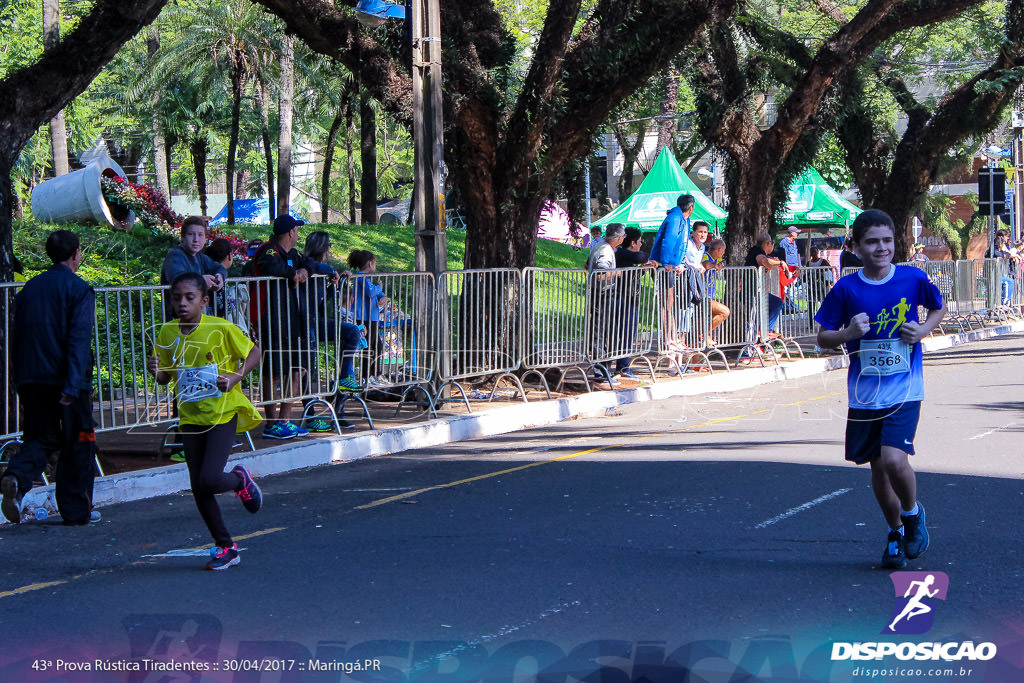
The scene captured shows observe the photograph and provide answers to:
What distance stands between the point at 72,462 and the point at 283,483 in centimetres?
203

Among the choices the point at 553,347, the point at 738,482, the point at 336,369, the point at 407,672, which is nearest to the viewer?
Result: the point at 407,672

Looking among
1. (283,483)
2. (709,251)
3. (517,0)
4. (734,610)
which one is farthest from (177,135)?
(734,610)

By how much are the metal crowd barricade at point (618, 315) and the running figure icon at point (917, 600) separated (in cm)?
903

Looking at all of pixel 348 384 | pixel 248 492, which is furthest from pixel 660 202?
pixel 248 492

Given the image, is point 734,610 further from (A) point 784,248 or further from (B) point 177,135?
(B) point 177,135

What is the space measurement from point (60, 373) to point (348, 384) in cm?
398

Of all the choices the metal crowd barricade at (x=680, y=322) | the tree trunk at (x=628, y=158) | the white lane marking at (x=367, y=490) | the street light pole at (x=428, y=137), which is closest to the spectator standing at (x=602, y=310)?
the metal crowd barricade at (x=680, y=322)

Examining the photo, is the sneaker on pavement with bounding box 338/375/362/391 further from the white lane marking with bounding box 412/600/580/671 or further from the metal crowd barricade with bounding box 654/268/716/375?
the white lane marking with bounding box 412/600/580/671

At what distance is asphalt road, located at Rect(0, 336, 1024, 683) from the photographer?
4902 millimetres

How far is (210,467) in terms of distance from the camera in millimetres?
6492

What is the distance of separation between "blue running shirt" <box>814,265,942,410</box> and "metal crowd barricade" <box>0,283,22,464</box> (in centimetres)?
603

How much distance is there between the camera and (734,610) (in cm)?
546

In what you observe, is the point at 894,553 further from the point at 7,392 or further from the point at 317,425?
the point at 317,425

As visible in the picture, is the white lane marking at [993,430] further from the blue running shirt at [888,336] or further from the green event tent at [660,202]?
the green event tent at [660,202]
